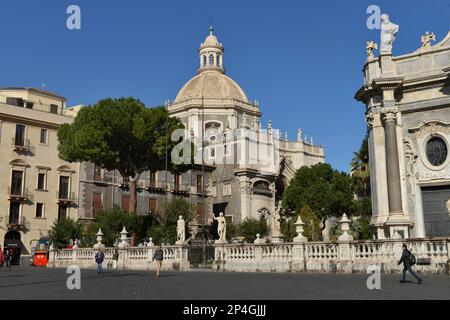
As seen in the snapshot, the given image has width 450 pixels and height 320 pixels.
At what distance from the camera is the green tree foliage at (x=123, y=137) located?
37125 mm

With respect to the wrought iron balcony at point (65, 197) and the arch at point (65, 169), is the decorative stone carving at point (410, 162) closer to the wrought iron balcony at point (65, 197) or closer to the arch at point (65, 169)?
the wrought iron balcony at point (65, 197)

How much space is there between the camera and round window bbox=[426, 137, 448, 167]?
2364cm

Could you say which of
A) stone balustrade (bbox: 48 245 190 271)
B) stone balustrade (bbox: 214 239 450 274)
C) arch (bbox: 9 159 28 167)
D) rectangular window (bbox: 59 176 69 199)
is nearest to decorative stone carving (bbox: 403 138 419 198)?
stone balustrade (bbox: 214 239 450 274)

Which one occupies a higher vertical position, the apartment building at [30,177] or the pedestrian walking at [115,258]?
the apartment building at [30,177]

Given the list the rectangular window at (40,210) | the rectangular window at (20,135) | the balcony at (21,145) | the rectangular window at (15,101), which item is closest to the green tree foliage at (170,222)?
the rectangular window at (40,210)

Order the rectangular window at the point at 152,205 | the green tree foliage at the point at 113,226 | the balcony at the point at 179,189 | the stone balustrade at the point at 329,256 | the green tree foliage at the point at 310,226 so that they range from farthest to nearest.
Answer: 1. the balcony at the point at 179,189
2. the rectangular window at the point at 152,205
3. the green tree foliage at the point at 310,226
4. the green tree foliage at the point at 113,226
5. the stone balustrade at the point at 329,256

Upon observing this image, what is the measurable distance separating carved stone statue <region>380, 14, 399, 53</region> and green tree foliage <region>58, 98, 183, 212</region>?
17.7 m

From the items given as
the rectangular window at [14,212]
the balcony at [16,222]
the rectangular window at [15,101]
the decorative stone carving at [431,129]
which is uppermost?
the rectangular window at [15,101]

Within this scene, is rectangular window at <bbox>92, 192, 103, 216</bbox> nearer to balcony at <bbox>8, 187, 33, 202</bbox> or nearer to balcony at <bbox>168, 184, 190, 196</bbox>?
balcony at <bbox>8, 187, 33, 202</bbox>

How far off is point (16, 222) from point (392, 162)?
108 feet

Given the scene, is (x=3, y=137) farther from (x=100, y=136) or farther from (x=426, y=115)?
(x=426, y=115)

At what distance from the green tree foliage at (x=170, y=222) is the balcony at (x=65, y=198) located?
317 inches

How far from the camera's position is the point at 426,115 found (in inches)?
949

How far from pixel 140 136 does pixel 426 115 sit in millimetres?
19868
